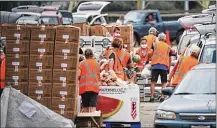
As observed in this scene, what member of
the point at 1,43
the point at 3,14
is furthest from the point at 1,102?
the point at 3,14

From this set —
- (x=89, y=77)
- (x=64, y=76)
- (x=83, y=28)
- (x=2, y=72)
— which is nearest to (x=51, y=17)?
(x=83, y=28)

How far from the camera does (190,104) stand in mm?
14891

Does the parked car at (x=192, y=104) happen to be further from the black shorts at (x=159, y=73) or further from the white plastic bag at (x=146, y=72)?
the white plastic bag at (x=146, y=72)

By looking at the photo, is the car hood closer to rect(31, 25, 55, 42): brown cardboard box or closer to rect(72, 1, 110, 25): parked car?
rect(31, 25, 55, 42): brown cardboard box

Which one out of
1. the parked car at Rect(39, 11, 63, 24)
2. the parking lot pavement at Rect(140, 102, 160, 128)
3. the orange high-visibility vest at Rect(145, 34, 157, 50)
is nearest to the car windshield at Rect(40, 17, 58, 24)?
the parked car at Rect(39, 11, 63, 24)

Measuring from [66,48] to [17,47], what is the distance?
0.88 meters

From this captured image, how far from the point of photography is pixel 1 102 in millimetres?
14586

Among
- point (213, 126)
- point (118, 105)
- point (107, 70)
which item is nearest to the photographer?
point (213, 126)

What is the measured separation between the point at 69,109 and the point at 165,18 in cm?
4010

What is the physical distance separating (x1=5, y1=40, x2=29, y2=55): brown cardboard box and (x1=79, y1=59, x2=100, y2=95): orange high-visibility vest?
153 centimetres

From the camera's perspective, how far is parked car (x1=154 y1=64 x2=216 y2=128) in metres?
14.5

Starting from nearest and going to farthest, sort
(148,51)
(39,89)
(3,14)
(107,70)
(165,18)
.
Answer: (39,89) → (107,70) → (148,51) → (3,14) → (165,18)

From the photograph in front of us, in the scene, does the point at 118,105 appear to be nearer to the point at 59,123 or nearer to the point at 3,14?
the point at 59,123

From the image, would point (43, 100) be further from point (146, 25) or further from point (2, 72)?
point (146, 25)
